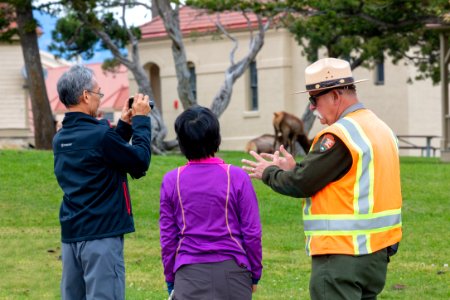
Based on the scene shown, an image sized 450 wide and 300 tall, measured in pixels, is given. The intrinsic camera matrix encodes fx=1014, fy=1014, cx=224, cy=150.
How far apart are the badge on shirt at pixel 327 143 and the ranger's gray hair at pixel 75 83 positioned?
1694 mm

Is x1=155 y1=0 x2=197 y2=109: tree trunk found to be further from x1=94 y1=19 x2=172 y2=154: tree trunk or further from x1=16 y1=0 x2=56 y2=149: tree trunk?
x1=16 y1=0 x2=56 y2=149: tree trunk

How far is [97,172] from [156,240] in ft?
23.5

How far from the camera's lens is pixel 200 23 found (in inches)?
1838

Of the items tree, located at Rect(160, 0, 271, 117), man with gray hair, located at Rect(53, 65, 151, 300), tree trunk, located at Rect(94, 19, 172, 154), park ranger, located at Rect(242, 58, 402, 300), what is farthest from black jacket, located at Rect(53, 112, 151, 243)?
tree trunk, located at Rect(94, 19, 172, 154)

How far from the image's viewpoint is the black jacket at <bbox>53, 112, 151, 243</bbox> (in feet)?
20.4

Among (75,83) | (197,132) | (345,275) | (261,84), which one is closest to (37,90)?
(261,84)

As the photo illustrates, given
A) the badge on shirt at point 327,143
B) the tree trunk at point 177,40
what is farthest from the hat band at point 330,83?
the tree trunk at point 177,40

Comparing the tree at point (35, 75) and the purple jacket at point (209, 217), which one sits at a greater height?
the purple jacket at point (209, 217)

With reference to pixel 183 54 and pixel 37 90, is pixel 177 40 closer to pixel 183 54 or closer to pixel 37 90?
pixel 183 54

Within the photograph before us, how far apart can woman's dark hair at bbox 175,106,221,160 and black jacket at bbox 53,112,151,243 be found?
1.92 feet

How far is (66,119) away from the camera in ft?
20.9

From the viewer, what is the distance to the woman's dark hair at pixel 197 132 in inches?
222

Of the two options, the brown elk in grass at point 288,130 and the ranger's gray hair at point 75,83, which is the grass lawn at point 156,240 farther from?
the brown elk in grass at point 288,130

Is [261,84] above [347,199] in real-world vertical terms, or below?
below
